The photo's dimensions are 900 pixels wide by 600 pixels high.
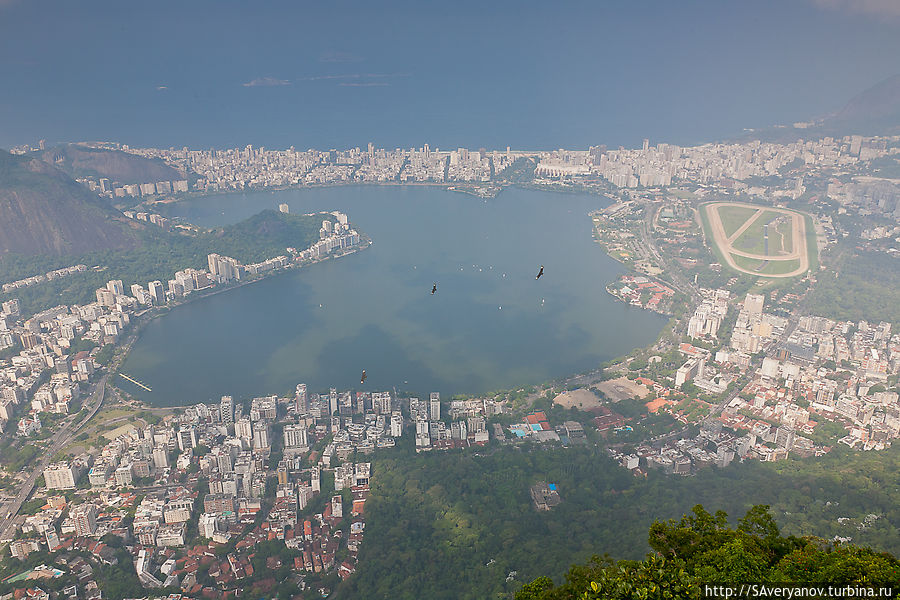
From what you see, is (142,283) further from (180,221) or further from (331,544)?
(331,544)

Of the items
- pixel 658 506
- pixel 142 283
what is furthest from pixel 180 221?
pixel 658 506

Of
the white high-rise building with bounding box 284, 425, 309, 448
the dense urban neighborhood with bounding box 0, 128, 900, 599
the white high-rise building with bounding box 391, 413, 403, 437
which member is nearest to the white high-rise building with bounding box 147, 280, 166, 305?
the dense urban neighborhood with bounding box 0, 128, 900, 599

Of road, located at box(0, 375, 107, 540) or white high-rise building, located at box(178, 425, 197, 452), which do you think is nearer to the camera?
road, located at box(0, 375, 107, 540)

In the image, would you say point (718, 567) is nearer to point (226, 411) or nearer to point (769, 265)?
point (226, 411)

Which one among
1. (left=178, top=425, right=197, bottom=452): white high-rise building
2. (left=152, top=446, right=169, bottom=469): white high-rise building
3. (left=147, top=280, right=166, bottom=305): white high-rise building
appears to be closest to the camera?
(left=152, top=446, right=169, bottom=469): white high-rise building

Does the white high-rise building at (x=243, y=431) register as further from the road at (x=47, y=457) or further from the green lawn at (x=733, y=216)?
the green lawn at (x=733, y=216)

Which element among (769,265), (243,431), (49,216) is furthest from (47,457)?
(769,265)

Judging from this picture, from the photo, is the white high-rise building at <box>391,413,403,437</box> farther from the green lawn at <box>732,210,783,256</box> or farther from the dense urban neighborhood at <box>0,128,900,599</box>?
the green lawn at <box>732,210,783,256</box>
